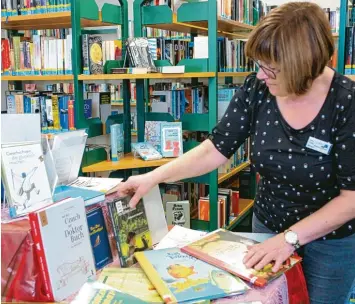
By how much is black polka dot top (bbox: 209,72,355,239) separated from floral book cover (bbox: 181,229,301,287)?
0.18 meters

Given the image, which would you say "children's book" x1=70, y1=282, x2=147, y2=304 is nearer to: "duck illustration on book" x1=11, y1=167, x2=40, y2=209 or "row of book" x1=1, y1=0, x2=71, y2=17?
"duck illustration on book" x1=11, y1=167, x2=40, y2=209

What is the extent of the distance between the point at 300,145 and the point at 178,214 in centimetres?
159

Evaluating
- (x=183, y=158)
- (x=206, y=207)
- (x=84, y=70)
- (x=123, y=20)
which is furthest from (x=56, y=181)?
(x=123, y=20)

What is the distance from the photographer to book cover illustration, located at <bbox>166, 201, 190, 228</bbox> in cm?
279

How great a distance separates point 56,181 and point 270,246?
64 centimetres

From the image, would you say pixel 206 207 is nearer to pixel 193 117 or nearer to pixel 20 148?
pixel 193 117

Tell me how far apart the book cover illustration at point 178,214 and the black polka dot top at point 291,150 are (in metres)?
1.27

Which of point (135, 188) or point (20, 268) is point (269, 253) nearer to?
point (135, 188)

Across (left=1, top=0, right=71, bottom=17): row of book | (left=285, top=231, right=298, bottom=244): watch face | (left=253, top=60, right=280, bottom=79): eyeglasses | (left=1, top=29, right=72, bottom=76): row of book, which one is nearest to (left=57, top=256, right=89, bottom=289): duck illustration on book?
(left=285, top=231, right=298, bottom=244): watch face

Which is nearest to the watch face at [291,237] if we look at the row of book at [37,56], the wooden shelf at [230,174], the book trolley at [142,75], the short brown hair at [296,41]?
the short brown hair at [296,41]

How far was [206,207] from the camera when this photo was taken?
286 centimetres

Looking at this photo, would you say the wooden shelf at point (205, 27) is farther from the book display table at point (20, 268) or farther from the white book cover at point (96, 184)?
the book display table at point (20, 268)

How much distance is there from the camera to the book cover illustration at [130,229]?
1295 millimetres

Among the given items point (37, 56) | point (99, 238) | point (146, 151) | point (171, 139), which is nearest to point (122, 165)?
point (146, 151)
